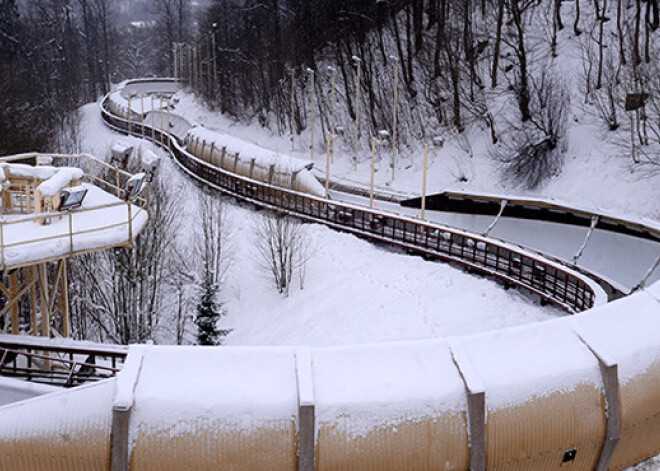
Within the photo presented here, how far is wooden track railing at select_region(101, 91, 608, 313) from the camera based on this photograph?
24438 mm

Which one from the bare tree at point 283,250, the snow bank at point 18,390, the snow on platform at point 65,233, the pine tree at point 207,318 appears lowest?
the pine tree at point 207,318

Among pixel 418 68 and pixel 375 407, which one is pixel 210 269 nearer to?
pixel 375 407

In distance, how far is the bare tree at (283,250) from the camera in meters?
30.5

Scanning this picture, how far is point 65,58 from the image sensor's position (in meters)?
97.1

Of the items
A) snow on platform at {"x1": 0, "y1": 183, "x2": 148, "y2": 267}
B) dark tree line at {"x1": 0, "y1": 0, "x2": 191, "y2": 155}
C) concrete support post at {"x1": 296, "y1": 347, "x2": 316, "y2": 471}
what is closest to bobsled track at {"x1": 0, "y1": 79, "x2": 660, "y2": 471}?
concrete support post at {"x1": 296, "y1": 347, "x2": 316, "y2": 471}

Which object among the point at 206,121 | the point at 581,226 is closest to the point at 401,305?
the point at 581,226

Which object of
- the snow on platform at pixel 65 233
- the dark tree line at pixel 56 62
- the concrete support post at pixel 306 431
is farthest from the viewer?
the dark tree line at pixel 56 62

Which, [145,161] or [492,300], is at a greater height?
[145,161]

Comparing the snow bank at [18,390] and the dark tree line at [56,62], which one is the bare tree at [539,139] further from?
the snow bank at [18,390]

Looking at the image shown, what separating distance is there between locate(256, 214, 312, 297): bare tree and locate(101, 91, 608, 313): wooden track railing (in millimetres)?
1864

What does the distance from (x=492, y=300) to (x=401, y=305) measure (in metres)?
3.21

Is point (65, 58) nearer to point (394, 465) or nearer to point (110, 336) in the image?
point (110, 336)

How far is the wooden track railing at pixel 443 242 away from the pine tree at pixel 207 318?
26.6ft

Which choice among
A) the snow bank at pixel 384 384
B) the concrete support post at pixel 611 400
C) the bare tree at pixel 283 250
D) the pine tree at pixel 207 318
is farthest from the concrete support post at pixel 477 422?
the bare tree at pixel 283 250
